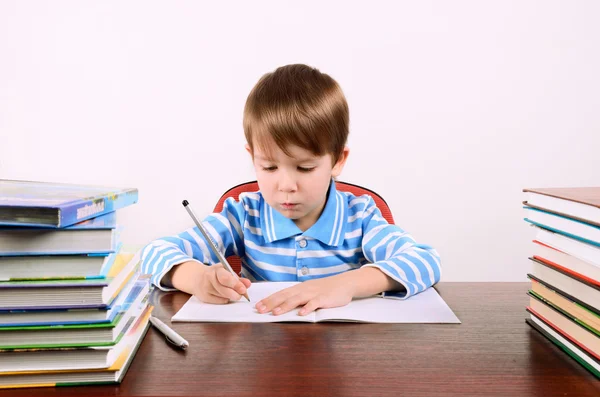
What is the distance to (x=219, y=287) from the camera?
1.00 metres

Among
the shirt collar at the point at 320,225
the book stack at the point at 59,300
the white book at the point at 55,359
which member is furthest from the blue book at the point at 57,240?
the shirt collar at the point at 320,225

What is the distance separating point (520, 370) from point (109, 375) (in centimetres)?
45

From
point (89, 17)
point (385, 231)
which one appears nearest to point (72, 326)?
point (385, 231)

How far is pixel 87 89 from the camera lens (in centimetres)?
271

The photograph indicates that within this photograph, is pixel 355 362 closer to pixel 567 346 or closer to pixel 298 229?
pixel 567 346

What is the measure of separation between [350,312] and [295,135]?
46 cm

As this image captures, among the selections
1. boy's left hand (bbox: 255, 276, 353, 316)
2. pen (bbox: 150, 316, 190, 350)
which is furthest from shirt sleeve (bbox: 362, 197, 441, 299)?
pen (bbox: 150, 316, 190, 350)

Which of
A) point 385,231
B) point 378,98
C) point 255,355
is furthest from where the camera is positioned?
point 378,98

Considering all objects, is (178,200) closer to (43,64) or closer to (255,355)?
(43,64)

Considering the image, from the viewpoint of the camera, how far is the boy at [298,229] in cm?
107

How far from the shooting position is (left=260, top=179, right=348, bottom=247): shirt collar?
1.43 m

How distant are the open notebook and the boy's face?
291 millimetres

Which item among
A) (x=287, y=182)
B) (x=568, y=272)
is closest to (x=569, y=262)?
(x=568, y=272)

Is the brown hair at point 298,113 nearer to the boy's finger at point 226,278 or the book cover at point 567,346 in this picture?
the boy's finger at point 226,278
